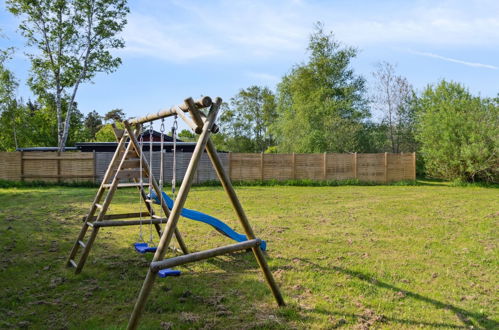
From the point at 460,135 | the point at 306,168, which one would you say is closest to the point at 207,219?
the point at 306,168

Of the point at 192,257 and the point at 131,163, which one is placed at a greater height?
the point at 131,163

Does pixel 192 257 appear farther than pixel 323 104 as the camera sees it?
No

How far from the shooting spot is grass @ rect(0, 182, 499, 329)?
391 cm

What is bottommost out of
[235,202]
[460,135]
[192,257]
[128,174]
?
[192,257]

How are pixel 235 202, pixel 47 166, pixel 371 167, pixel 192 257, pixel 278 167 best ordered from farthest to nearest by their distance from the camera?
pixel 371 167, pixel 278 167, pixel 47 166, pixel 235 202, pixel 192 257

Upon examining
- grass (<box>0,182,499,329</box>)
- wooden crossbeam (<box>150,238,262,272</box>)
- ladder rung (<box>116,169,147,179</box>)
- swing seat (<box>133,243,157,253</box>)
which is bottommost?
grass (<box>0,182,499,329</box>)

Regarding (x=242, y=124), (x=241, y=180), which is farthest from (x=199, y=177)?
(x=242, y=124)

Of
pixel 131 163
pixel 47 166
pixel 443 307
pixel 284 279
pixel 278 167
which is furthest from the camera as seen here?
pixel 278 167

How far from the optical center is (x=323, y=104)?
102 ft

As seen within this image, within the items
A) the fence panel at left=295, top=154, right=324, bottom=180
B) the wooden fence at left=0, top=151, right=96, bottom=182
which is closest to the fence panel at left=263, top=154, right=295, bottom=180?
the fence panel at left=295, top=154, right=324, bottom=180

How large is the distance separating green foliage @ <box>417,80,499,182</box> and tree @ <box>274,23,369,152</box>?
21.5ft

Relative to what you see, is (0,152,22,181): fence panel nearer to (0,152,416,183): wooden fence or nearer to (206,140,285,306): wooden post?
(0,152,416,183): wooden fence

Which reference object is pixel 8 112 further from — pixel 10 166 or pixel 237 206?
pixel 237 206

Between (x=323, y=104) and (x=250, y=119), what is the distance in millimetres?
20737
